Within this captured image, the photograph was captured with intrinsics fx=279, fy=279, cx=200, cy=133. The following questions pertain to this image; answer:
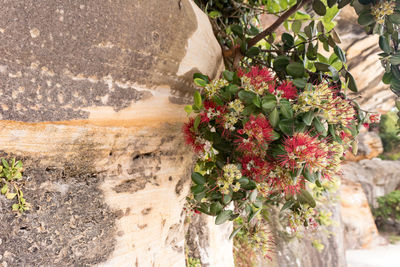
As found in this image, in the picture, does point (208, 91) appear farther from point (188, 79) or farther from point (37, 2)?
point (37, 2)

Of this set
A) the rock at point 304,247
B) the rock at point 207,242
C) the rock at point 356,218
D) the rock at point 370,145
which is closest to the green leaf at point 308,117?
the rock at point 207,242

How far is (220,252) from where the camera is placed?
150 cm

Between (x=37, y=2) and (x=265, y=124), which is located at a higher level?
(x=37, y=2)

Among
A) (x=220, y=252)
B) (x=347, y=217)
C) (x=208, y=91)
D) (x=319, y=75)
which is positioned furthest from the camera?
(x=347, y=217)

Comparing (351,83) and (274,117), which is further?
(351,83)

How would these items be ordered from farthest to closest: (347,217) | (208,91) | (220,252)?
(347,217), (220,252), (208,91)

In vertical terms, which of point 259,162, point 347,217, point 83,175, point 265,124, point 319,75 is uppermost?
point 319,75

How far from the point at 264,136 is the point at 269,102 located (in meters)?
0.11

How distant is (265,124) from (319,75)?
0.32 metres

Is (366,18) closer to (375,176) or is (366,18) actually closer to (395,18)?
(395,18)

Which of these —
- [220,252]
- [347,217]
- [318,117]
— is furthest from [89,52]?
[347,217]

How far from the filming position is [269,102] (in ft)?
2.29

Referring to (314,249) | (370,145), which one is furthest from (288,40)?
(370,145)

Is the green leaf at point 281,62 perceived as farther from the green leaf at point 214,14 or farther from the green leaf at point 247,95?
the green leaf at point 214,14
